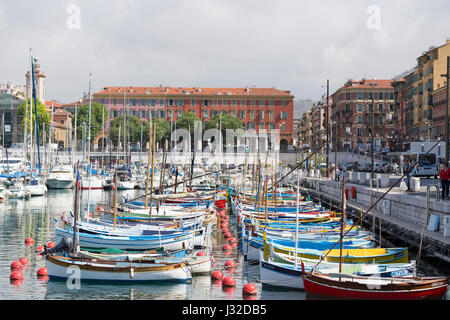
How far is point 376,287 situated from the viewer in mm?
19375

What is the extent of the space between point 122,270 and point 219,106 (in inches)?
5478

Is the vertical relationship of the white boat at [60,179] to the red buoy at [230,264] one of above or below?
above

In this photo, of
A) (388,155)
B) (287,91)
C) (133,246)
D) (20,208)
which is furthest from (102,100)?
(133,246)

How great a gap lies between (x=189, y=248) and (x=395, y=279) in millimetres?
10068

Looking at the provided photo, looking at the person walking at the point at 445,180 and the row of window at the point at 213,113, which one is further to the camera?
the row of window at the point at 213,113

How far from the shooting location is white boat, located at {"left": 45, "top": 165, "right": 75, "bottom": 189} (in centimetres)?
7275

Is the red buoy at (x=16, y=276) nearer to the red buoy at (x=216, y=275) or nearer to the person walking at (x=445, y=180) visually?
the red buoy at (x=216, y=275)

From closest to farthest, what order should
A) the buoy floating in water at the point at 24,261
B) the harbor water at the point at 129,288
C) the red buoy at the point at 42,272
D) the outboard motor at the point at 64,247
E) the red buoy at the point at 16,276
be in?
the harbor water at the point at 129,288, the red buoy at the point at 16,276, the red buoy at the point at 42,272, the outboard motor at the point at 64,247, the buoy floating in water at the point at 24,261

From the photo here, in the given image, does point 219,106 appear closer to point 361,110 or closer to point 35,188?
point 361,110

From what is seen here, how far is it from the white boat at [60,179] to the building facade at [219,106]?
86.1 meters

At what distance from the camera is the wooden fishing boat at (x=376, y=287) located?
62.8 feet

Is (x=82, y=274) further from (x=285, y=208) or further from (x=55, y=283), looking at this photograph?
(x=285, y=208)

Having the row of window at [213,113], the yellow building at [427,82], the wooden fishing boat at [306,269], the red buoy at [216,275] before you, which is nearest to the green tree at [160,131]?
the row of window at [213,113]

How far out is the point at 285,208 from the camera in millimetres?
41500
